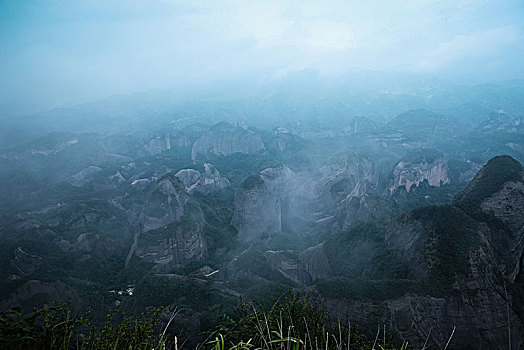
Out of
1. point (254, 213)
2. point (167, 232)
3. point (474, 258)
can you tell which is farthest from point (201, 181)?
point (474, 258)

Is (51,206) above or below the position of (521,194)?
below

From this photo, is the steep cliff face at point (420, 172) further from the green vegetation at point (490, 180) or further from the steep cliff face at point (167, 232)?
the steep cliff face at point (167, 232)

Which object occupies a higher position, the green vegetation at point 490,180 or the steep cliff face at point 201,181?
the green vegetation at point 490,180

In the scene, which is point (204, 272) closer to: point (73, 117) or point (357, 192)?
point (357, 192)

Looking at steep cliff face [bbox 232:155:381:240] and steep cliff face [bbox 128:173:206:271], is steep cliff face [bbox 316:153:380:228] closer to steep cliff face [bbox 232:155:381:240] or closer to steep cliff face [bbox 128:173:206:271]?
steep cliff face [bbox 232:155:381:240]

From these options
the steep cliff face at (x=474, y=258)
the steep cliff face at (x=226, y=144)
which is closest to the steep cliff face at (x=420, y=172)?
the steep cliff face at (x=474, y=258)

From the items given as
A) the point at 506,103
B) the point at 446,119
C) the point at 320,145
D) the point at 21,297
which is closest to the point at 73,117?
the point at 320,145

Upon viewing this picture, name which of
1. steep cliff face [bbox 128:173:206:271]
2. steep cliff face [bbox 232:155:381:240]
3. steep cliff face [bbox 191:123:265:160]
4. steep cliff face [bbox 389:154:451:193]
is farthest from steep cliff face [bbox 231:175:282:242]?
steep cliff face [bbox 191:123:265:160]
